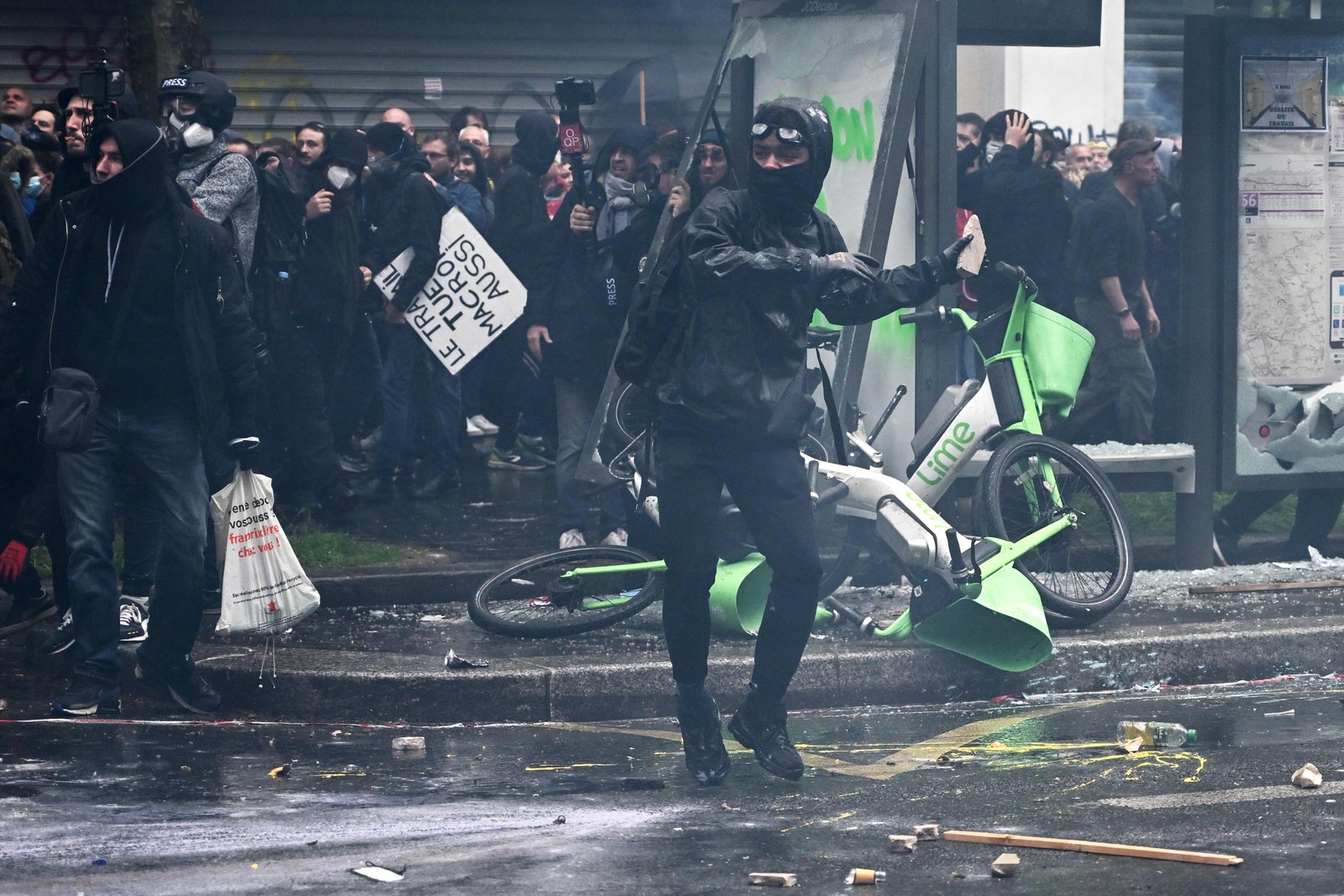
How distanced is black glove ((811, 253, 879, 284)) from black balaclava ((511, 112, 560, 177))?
5.08 m

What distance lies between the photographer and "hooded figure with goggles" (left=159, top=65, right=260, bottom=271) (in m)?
7.46

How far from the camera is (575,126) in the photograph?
8859 millimetres

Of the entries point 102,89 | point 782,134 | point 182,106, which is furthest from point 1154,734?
point 182,106

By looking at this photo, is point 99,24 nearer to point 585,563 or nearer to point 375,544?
point 375,544

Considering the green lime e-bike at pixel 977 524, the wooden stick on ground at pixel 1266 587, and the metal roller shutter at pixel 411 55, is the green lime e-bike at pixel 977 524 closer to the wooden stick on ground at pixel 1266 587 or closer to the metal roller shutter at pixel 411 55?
the wooden stick on ground at pixel 1266 587

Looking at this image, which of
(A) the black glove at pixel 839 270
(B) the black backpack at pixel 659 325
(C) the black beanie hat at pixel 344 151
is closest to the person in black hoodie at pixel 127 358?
(B) the black backpack at pixel 659 325

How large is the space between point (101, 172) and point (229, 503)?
1.17m

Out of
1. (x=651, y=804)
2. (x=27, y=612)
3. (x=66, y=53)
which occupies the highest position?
(x=66, y=53)

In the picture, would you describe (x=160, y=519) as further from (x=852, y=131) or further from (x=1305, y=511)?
(x=1305, y=511)

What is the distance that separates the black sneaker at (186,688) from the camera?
6.34 m

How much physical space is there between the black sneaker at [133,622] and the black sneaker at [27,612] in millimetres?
541

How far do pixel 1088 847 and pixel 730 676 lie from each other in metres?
2.11

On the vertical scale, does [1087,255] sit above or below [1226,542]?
above

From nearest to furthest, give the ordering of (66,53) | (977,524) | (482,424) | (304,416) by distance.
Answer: (977,524) → (304,416) → (482,424) → (66,53)
